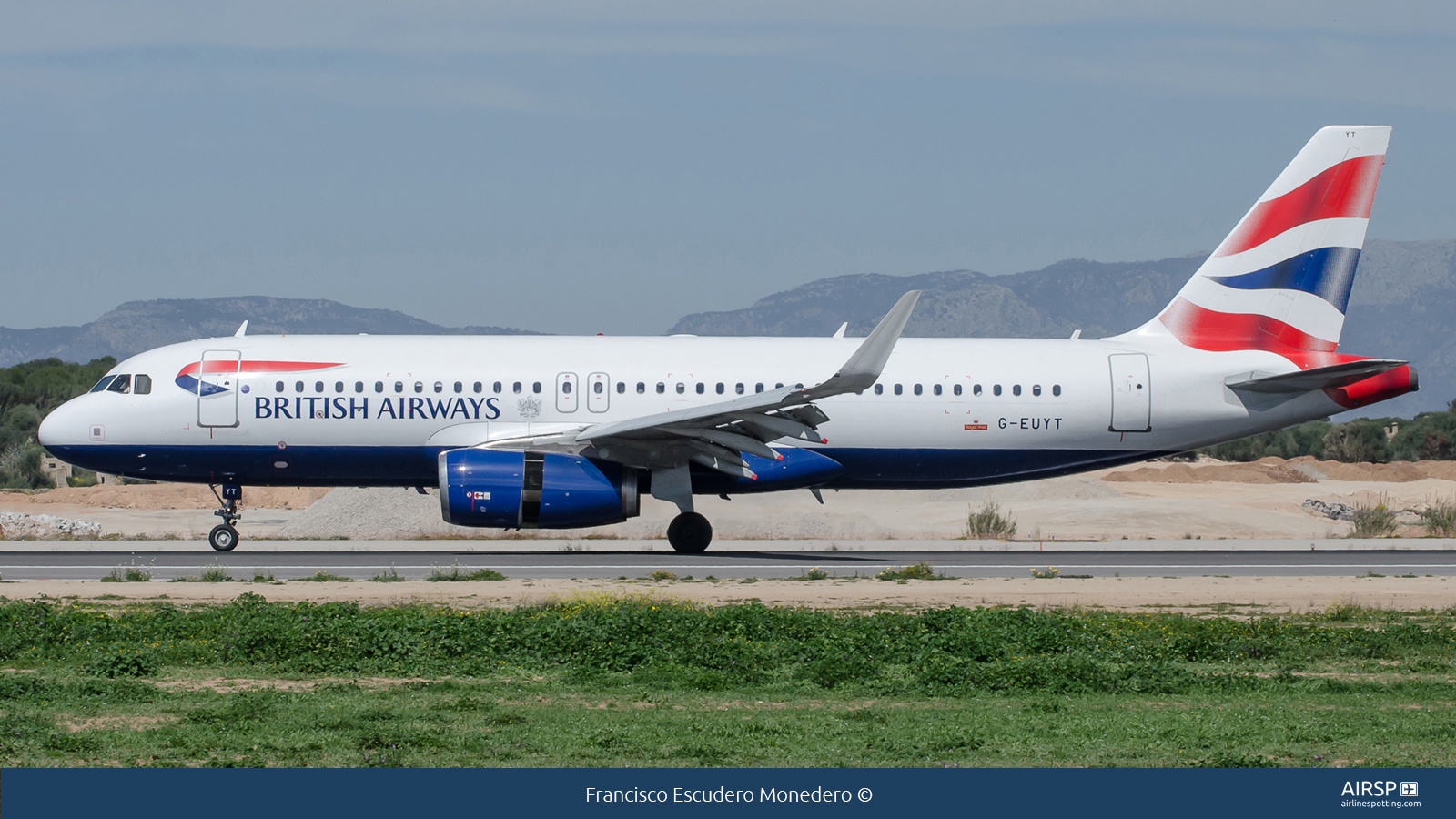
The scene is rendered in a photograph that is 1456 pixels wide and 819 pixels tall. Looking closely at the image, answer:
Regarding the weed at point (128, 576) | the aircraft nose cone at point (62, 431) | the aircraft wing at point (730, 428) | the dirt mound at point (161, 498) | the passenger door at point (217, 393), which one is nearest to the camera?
the weed at point (128, 576)

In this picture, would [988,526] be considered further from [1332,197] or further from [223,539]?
[223,539]

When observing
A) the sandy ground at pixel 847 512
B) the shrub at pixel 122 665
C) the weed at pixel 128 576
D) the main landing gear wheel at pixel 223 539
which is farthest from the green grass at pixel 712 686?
the sandy ground at pixel 847 512

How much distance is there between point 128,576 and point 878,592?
10.1 metres

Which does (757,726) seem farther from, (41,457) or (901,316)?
(41,457)

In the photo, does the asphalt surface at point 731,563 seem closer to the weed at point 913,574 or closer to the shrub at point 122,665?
the weed at point 913,574

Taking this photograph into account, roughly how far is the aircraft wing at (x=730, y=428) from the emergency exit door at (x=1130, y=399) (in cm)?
540

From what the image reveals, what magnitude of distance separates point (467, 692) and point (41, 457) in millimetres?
60239

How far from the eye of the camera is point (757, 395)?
23.2 metres

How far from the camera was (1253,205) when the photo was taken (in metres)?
27.2

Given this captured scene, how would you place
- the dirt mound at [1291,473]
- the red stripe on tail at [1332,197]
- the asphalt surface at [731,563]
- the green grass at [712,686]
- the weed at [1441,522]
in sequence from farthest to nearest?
the dirt mound at [1291,473]
the weed at [1441,522]
the red stripe on tail at [1332,197]
the asphalt surface at [731,563]
the green grass at [712,686]

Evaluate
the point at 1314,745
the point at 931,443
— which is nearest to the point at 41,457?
the point at 931,443

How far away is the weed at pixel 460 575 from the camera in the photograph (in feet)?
64.9

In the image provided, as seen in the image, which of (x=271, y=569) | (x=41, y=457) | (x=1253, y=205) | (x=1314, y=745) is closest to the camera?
(x=1314, y=745)

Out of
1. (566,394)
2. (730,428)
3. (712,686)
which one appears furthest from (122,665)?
(566,394)
